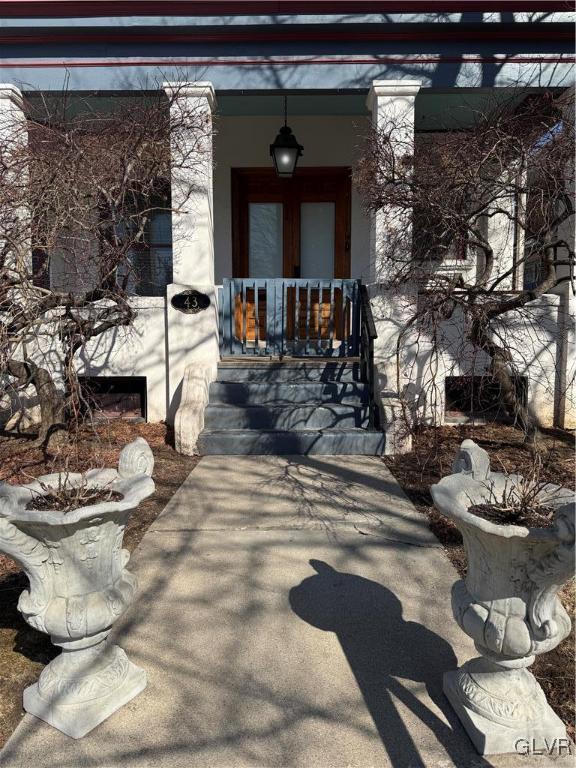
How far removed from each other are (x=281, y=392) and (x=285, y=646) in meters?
4.04

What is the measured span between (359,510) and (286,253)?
20.0 feet

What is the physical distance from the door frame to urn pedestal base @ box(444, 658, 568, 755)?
25.6ft

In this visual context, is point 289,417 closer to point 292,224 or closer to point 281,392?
point 281,392

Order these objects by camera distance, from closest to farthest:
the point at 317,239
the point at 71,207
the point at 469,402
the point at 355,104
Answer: the point at 71,207 < the point at 469,402 < the point at 355,104 < the point at 317,239

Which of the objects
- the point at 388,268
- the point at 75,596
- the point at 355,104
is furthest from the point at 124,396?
the point at 75,596

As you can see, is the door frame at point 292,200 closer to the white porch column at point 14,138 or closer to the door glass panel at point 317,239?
the door glass panel at point 317,239

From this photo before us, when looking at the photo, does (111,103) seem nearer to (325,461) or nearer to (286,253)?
(286,253)

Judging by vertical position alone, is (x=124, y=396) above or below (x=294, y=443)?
above

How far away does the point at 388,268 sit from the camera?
262 inches

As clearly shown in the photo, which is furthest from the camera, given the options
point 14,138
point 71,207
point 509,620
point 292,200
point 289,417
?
point 292,200

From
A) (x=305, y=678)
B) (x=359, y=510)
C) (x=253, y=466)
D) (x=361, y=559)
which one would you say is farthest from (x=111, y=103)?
(x=305, y=678)

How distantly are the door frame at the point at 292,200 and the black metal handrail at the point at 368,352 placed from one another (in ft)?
9.52

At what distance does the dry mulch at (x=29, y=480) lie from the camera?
246 cm

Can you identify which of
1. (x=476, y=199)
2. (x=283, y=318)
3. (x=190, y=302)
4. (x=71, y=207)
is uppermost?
(x=476, y=199)
